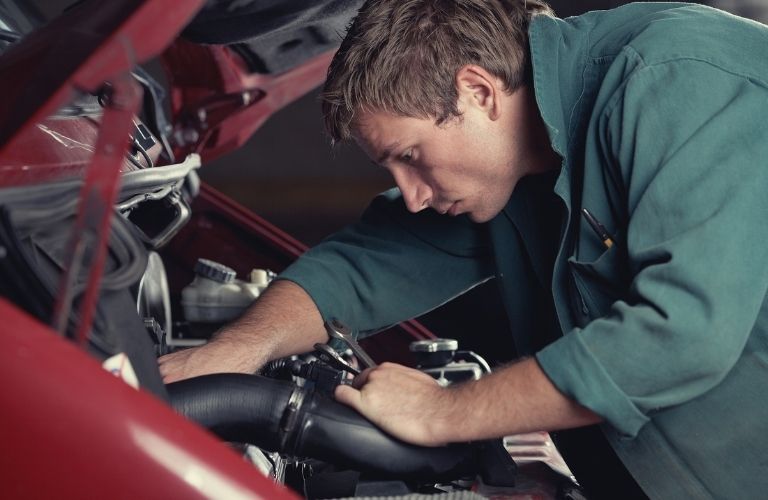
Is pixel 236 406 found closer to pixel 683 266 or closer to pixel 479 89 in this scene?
pixel 683 266

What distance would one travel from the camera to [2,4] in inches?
66.9

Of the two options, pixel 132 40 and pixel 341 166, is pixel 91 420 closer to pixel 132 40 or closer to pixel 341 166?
pixel 132 40

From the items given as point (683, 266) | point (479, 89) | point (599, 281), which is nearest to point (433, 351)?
point (599, 281)

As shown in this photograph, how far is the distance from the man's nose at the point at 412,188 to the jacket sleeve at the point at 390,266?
0.69 feet

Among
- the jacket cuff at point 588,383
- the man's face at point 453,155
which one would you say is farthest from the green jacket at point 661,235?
the man's face at point 453,155

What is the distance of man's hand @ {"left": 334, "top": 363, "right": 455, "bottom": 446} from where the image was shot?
1.06 m

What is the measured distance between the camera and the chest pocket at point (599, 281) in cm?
123

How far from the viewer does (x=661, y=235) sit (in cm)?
107

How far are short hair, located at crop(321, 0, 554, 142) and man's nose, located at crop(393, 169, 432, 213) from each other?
11 centimetres

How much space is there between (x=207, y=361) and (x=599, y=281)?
0.56 m

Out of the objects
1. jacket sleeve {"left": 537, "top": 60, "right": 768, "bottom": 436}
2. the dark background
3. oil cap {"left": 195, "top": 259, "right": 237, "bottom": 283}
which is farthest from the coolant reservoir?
the dark background

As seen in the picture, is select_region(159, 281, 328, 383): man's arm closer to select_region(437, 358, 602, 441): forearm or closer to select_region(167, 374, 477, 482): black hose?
select_region(167, 374, 477, 482): black hose

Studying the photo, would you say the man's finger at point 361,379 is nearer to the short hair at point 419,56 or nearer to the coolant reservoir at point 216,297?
the short hair at point 419,56

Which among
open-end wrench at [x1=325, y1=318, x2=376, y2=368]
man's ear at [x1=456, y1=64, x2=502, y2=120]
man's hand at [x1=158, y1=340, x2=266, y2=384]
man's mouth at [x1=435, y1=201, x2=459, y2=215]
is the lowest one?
man's hand at [x1=158, y1=340, x2=266, y2=384]
